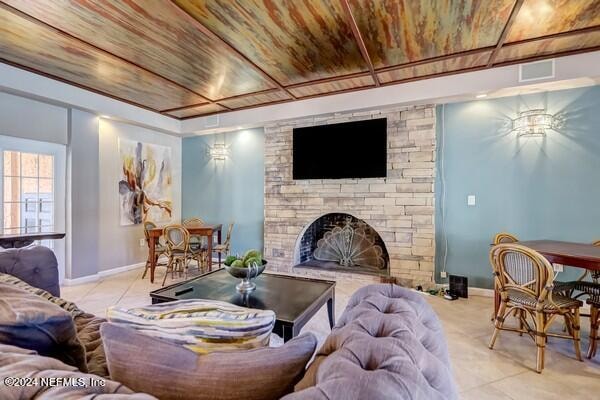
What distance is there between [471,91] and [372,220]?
1991mm

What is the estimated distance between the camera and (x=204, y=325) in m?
0.86

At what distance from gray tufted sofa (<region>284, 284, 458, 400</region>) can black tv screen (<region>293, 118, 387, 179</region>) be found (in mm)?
3317

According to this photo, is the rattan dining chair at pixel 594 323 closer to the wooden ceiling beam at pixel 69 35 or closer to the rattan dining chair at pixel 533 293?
the rattan dining chair at pixel 533 293

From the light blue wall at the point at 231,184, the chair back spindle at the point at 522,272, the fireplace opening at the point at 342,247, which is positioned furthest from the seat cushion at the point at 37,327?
the light blue wall at the point at 231,184

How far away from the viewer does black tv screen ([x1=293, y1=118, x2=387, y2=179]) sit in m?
4.05

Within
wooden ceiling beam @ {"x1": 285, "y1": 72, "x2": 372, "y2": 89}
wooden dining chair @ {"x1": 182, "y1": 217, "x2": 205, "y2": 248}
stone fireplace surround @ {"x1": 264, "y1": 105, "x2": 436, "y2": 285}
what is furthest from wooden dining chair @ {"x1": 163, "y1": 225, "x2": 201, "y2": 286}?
wooden ceiling beam @ {"x1": 285, "y1": 72, "x2": 372, "y2": 89}

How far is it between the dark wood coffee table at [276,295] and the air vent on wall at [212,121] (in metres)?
3.20

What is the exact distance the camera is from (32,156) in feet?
12.2

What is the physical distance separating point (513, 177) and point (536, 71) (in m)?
1.17

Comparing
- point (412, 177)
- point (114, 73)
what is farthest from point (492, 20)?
point (114, 73)

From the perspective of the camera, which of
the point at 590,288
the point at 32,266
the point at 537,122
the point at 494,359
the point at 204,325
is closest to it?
the point at 204,325

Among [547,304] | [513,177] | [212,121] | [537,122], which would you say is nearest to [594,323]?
[547,304]

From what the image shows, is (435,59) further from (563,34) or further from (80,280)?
(80,280)

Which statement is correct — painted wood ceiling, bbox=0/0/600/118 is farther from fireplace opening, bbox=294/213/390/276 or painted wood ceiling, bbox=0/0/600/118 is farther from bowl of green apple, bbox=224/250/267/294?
fireplace opening, bbox=294/213/390/276
